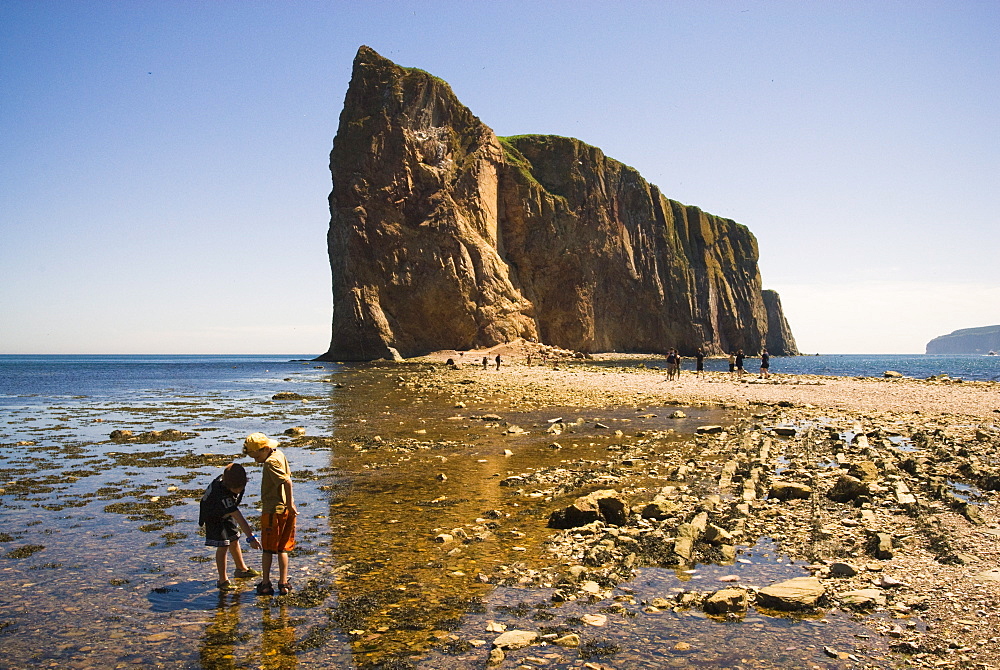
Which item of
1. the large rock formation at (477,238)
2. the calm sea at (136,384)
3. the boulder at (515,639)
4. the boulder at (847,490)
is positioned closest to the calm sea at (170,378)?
the calm sea at (136,384)

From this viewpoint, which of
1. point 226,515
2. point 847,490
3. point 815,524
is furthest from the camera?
point 847,490

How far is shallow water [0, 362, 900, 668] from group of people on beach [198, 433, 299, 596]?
308 mm

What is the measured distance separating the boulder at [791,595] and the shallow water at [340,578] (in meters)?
0.24

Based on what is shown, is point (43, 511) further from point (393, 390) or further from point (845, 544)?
point (393, 390)

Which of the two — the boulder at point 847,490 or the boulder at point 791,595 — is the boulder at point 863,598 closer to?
the boulder at point 791,595

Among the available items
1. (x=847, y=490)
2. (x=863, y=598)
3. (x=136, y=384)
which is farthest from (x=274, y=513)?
(x=136, y=384)

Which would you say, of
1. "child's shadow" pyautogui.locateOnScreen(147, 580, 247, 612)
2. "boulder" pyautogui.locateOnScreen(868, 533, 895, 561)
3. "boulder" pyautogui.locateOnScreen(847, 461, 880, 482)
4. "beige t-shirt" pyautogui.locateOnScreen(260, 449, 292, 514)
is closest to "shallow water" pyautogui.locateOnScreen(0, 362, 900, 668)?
"child's shadow" pyautogui.locateOnScreen(147, 580, 247, 612)

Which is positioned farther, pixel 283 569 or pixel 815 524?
pixel 815 524

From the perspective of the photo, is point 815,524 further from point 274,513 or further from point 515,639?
point 274,513

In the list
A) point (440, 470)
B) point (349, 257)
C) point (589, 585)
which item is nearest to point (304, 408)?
point (440, 470)

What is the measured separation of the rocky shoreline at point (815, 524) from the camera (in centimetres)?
619

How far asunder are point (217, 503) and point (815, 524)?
7.78 metres

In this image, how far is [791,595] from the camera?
20.9ft

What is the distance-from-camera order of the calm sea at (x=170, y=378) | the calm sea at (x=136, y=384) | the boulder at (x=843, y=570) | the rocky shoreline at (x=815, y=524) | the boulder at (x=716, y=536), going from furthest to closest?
the calm sea at (x=170, y=378) < the calm sea at (x=136, y=384) < the boulder at (x=716, y=536) < the boulder at (x=843, y=570) < the rocky shoreline at (x=815, y=524)
